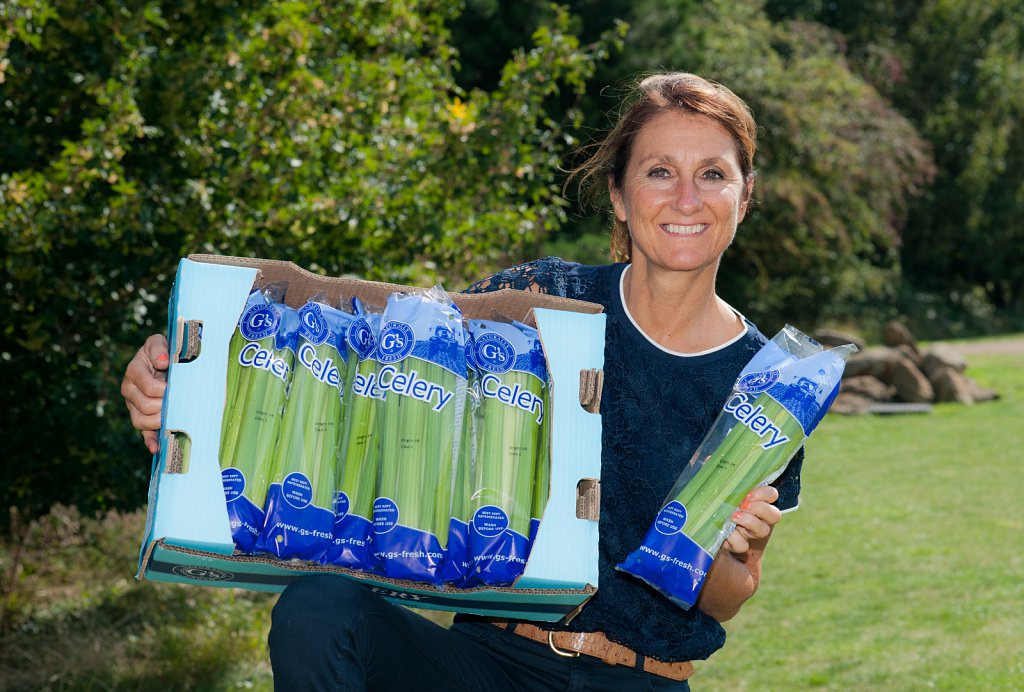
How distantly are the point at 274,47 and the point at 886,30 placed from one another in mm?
23564

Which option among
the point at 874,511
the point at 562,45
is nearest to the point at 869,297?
the point at 874,511

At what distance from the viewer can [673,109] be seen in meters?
2.60

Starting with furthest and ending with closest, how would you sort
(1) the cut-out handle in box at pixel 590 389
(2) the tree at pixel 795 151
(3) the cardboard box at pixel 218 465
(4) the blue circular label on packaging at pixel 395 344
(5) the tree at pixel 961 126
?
(5) the tree at pixel 961 126
(2) the tree at pixel 795 151
(1) the cut-out handle in box at pixel 590 389
(4) the blue circular label on packaging at pixel 395 344
(3) the cardboard box at pixel 218 465

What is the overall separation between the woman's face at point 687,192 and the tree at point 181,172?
2.17m

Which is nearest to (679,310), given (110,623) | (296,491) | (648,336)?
(648,336)

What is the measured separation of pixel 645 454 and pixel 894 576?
489cm

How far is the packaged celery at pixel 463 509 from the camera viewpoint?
2053 millimetres

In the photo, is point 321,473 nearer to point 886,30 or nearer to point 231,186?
point 231,186

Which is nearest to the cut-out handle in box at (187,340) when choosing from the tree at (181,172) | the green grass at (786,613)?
the tree at (181,172)

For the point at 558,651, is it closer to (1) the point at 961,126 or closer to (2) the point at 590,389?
(2) the point at 590,389

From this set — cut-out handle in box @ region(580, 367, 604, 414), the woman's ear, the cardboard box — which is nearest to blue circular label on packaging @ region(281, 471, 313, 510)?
the cardboard box

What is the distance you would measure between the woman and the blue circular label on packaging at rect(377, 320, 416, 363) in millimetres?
495

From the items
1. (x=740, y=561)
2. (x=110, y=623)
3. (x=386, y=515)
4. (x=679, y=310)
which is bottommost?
(x=110, y=623)

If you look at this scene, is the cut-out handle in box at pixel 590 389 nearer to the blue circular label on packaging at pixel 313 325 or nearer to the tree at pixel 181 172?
the blue circular label on packaging at pixel 313 325
